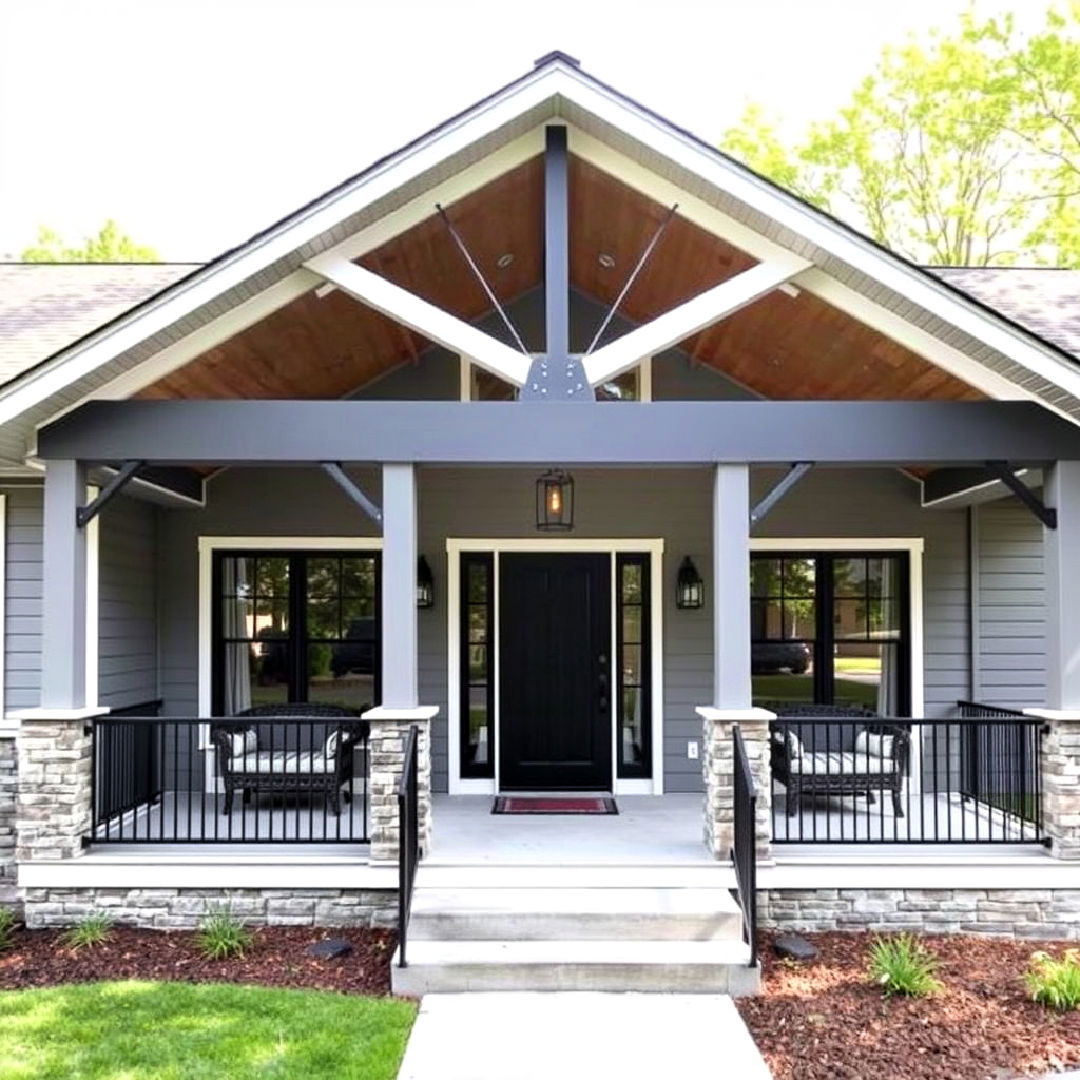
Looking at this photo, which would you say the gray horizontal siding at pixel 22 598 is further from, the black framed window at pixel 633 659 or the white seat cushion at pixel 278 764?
the black framed window at pixel 633 659

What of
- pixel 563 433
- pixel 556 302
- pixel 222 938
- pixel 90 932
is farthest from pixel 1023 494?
pixel 90 932

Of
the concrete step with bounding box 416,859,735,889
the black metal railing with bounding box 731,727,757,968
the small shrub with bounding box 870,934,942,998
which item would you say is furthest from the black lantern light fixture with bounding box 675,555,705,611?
the small shrub with bounding box 870,934,942,998

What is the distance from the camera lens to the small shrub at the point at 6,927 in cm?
582

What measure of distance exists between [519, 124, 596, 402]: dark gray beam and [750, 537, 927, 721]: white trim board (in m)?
2.97

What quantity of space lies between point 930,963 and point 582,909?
194 centimetres

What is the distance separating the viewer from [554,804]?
7.85 meters

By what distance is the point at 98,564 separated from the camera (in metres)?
7.33

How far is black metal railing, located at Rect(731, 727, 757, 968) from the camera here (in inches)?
212

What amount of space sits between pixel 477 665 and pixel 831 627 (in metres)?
3.05

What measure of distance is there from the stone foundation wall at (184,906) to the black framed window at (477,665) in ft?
7.93

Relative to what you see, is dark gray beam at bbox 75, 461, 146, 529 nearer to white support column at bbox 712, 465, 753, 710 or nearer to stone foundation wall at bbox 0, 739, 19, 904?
stone foundation wall at bbox 0, 739, 19, 904

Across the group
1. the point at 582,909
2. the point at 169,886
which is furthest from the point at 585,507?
the point at 169,886

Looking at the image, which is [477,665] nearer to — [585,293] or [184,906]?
[184,906]

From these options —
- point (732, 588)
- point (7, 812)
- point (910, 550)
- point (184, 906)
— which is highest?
point (910, 550)
